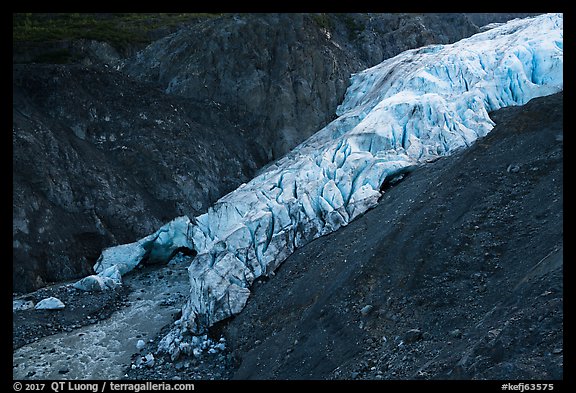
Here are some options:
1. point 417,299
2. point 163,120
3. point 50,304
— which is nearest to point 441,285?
point 417,299

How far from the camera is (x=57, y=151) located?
66.9 ft

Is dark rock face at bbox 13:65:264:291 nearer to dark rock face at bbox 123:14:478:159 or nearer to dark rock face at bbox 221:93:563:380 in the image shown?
dark rock face at bbox 123:14:478:159

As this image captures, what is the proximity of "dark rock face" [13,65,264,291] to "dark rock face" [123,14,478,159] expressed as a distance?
3.77 ft

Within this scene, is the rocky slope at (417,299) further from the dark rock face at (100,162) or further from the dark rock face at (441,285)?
the dark rock face at (100,162)

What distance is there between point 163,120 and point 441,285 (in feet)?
56.0

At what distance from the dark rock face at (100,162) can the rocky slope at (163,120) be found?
44 mm

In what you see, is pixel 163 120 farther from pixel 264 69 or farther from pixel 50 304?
pixel 50 304

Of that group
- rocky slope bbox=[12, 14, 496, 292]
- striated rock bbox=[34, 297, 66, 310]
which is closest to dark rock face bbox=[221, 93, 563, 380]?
striated rock bbox=[34, 297, 66, 310]

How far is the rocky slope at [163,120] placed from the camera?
1905 cm

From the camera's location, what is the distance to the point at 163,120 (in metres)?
23.9

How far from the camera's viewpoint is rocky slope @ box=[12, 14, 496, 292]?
62.5 feet

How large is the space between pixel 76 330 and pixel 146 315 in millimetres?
1770
